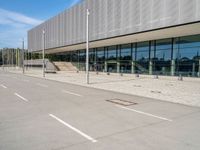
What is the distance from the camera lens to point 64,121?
25.4ft

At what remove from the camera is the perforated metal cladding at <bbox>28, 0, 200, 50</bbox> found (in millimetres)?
24156

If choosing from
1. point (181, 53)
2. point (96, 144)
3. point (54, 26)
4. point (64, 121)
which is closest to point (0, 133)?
point (64, 121)

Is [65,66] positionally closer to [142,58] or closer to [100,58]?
[100,58]

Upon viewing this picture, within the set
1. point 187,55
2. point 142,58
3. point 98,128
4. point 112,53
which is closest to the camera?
point 98,128

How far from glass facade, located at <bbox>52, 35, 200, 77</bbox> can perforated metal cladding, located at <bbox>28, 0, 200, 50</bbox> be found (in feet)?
20.3

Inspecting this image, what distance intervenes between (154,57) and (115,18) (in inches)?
341

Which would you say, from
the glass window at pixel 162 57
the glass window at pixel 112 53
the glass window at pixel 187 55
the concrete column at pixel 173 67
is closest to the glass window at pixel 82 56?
the glass window at pixel 112 53

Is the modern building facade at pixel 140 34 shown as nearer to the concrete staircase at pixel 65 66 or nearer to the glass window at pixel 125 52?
the glass window at pixel 125 52

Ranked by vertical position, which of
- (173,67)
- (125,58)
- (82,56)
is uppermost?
(82,56)

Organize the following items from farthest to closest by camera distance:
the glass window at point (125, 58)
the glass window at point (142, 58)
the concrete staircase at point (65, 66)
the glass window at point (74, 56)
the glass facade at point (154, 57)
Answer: the concrete staircase at point (65, 66)
the glass window at point (74, 56)
the glass window at point (125, 58)
the glass window at point (142, 58)
the glass facade at point (154, 57)

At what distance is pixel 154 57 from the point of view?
1375 inches

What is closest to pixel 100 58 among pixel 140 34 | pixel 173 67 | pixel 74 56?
pixel 74 56

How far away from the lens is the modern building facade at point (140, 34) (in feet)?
83.1

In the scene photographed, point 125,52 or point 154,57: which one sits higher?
point 125,52
